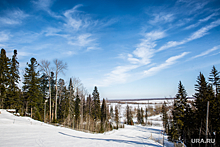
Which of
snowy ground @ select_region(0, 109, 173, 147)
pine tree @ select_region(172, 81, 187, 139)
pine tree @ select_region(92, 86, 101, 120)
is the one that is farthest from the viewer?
pine tree @ select_region(92, 86, 101, 120)

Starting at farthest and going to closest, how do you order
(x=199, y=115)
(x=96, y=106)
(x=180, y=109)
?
(x=96, y=106) < (x=180, y=109) < (x=199, y=115)

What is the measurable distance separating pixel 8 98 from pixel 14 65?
25.6 ft

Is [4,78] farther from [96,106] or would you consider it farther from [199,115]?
[199,115]

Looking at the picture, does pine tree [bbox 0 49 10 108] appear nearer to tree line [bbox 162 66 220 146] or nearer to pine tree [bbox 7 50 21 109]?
pine tree [bbox 7 50 21 109]

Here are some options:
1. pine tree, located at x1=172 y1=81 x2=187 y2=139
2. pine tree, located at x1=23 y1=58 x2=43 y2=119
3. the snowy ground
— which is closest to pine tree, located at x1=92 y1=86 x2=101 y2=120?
pine tree, located at x1=23 y1=58 x2=43 y2=119

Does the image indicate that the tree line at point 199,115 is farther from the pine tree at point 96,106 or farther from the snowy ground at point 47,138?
the pine tree at point 96,106

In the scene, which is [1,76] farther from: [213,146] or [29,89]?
[213,146]

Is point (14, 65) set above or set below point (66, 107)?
above

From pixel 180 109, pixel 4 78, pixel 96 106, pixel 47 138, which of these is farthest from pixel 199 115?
pixel 4 78

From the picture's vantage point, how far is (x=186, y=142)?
25828 mm

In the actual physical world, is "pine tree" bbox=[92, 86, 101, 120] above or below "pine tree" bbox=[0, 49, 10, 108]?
below

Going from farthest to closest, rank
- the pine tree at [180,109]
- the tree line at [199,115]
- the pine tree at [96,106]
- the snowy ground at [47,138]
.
→ the pine tree at [96,106] → the pine tree at [180,109] → the tree line at [199,115] → the snowy ground at [47,138]

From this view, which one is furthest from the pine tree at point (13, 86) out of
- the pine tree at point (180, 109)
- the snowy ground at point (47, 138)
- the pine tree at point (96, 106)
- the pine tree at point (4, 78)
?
the pine tree at point (180, 109)

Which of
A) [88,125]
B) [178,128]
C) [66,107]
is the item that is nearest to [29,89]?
[66,107]
